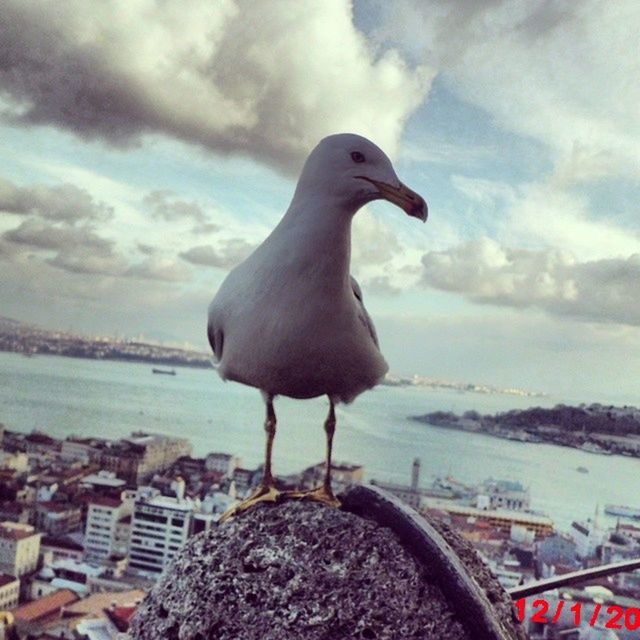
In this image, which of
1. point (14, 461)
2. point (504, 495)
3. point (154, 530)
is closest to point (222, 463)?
point (154, 530)

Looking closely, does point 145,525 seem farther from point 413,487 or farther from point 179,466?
point 413,487

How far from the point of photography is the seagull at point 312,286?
63.9 inches

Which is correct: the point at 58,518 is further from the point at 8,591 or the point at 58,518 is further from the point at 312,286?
the point at 312,286

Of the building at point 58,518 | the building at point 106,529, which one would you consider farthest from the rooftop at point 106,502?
the building at point 58,518

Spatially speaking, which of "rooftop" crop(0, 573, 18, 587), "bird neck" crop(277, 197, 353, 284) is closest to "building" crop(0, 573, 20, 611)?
"rooftop" crop(0, 573, 18, 587)

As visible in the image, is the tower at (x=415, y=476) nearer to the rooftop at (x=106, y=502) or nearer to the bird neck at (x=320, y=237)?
the rooftop at (x=106, y=502)

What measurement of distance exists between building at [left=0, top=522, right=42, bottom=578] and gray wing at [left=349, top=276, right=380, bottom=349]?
6.58 m

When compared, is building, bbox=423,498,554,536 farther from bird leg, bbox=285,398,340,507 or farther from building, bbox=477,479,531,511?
bird leg, bbox=285,398,340,507

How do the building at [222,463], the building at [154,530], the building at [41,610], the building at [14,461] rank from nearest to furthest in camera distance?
the building at [154,530]
the building at [41,610]
the building at [222,463]
the building at [14,461]

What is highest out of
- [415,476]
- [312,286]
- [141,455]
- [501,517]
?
[312,286]

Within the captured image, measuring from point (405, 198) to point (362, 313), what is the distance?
0.30m

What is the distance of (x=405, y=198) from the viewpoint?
1.65 meters

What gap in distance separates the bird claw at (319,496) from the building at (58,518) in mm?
6938

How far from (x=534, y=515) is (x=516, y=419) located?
89 centimetres
